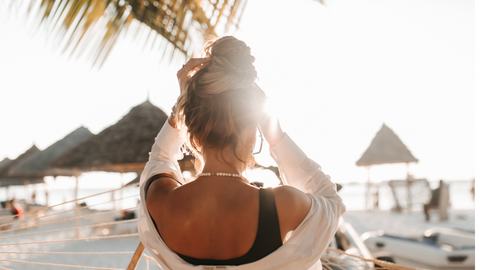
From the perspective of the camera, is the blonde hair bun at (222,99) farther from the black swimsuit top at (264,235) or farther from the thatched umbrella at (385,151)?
the thatched umbrella at (385,151)

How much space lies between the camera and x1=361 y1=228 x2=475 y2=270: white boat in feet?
15.4

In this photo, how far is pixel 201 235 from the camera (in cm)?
81

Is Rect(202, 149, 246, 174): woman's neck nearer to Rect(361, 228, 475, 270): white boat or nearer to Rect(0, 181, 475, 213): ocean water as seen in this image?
Rect(0, 181, 475, 213): ocean water

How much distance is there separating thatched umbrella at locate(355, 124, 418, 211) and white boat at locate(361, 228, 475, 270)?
8.34m

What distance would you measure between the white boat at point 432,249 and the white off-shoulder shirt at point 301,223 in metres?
4.89

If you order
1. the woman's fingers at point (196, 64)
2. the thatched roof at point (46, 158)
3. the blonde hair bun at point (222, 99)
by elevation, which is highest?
the woman's fingers at point (196, 64)

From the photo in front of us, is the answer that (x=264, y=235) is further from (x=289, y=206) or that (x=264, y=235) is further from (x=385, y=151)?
(x=385, y=151)

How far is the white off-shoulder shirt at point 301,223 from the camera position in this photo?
803 mm

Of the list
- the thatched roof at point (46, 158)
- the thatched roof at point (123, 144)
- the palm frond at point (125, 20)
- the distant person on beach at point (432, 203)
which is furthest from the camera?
the thatched roof at point (46, 158)

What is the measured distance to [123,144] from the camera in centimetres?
773

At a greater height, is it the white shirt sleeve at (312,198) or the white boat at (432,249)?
the white shirt sleeve at (312,198)

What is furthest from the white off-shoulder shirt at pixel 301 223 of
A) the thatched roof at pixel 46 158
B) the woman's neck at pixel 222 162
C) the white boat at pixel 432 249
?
the thatched roof at pixel 46 158

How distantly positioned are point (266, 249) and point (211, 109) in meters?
0.37

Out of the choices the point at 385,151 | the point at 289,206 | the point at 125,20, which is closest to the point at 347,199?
the point at 385,151
